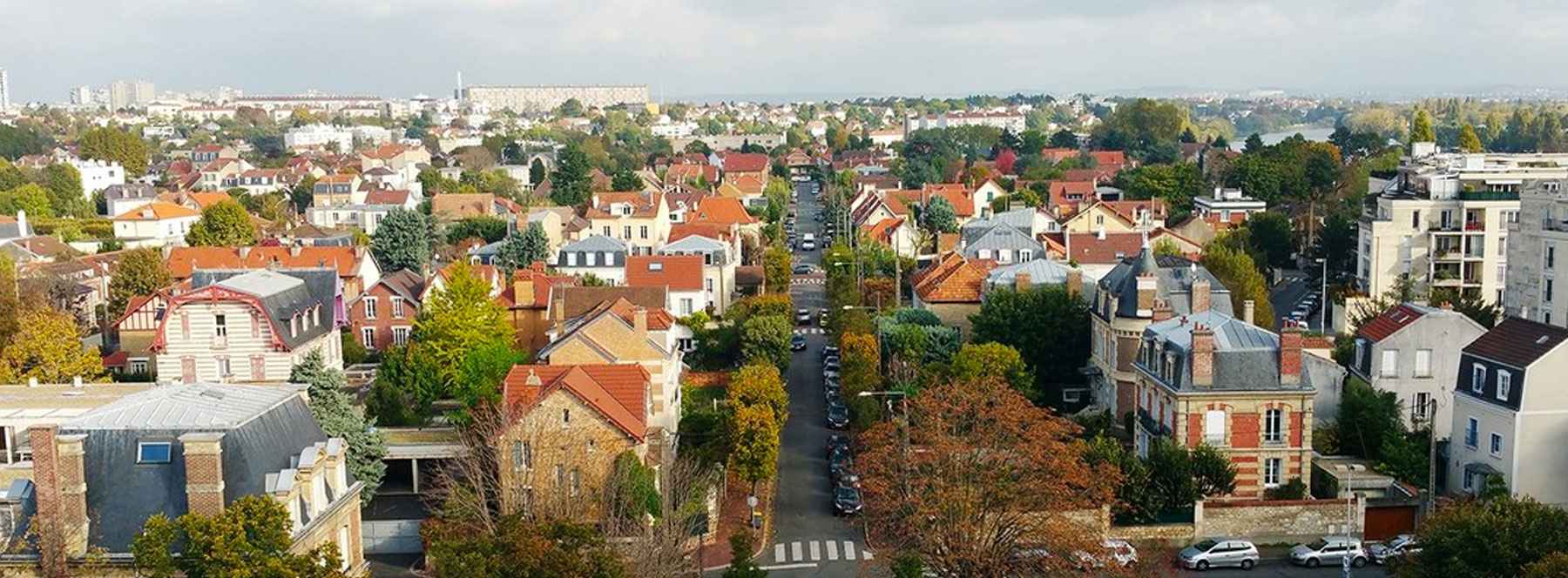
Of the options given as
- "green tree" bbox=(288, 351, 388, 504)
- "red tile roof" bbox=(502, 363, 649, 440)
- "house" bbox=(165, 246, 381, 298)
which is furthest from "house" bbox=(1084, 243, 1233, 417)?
"house" bbox=(165, 246, 381, 298)

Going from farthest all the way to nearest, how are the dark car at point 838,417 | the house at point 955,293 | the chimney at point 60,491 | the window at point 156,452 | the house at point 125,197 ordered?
the house at point 125,197 → the house at point 955,293 → the dark car at point 838,417 → the window at point 156,452 → the chimney at point 60,491

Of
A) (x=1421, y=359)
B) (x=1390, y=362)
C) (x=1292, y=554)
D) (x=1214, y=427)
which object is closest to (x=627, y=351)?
(x=1214, y=427)

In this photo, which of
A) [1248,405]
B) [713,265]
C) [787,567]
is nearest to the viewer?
[787,567]

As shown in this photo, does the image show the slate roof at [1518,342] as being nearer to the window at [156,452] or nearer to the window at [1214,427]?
the window at [1214,427]

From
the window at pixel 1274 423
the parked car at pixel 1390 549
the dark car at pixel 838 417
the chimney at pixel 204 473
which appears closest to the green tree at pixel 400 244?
the dark car at pixel 838 417

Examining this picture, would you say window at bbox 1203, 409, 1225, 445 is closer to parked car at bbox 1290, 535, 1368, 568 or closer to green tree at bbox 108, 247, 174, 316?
parked car at bbox 1290, 535, 1368, 568

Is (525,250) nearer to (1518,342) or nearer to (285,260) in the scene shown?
(285,260)
